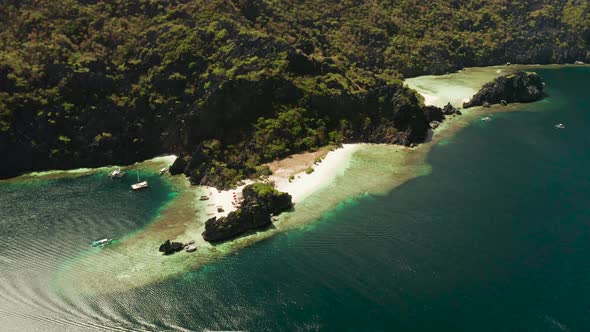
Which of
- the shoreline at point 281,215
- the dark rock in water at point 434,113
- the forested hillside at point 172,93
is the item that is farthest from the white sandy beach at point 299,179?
the dark rock in water at point 434,113

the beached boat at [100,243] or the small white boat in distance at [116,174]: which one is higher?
the small white boat in distance at [116,174]

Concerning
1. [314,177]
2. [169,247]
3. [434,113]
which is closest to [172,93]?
[314,177]

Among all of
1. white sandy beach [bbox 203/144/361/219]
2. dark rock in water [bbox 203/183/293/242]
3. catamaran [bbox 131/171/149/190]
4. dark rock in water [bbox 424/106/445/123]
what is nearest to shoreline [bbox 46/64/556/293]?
white sandy beach [bbox 203/144/361/219]

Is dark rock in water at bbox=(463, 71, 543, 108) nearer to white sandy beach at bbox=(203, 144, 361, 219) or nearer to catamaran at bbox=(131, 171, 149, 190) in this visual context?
white sandy beach at bbox=(203, 144, 361, 219)

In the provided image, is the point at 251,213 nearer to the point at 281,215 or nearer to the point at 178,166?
the point at 281,215

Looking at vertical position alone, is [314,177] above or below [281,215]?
above

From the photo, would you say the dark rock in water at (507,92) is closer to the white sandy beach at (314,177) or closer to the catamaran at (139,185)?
the white sandy beach at (314,177)
